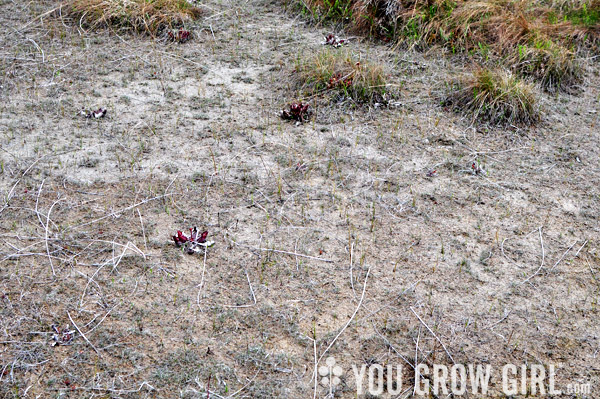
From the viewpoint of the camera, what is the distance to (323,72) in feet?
17.6

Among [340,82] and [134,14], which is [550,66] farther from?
[134,14]

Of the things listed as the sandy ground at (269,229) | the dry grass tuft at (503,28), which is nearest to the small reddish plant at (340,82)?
the sandy ground at (269,229)

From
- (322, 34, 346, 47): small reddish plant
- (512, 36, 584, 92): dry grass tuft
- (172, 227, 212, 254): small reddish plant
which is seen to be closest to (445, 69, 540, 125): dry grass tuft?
(512, 36, 584, 92): dry grass tuft

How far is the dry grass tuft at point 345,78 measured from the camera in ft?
17.2

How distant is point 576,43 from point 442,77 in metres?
1.57

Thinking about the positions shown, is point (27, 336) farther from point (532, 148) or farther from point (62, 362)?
point (532, 148)

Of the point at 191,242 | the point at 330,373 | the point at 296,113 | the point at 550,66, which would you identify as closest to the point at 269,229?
the point at 191,242

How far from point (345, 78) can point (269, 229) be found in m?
1.98

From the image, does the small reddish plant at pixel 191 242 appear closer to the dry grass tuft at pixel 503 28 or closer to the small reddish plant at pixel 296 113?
the small reddish plant at pixel 296 113

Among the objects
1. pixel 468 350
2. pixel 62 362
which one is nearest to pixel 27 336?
pixel 62 362

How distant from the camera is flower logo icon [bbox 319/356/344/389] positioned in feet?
9.79

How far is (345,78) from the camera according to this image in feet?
17.4

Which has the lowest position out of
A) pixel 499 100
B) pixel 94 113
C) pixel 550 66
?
pixel 94 113

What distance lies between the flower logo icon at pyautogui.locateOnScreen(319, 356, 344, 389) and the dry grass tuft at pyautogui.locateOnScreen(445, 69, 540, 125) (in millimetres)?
2824
